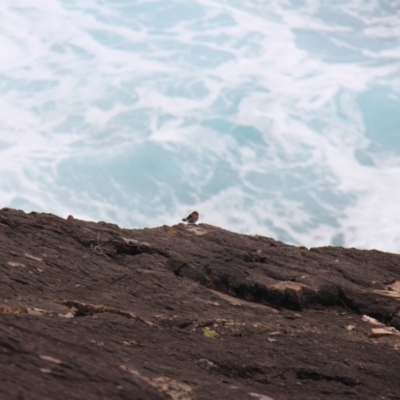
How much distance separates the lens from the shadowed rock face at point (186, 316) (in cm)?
523

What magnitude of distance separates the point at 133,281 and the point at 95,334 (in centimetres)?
233

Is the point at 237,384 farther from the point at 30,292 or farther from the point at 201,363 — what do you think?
the point at 30,292

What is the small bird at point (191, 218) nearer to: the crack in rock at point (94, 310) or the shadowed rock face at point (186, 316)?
the shadowed rock face at point (186, 316)

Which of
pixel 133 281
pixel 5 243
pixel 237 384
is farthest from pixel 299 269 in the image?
pixel 237 384

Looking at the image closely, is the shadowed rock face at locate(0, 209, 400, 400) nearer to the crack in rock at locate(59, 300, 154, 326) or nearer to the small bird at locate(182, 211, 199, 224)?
the crack in rock at locate(59, 300, 154, 326)

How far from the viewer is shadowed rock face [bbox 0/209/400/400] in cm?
523

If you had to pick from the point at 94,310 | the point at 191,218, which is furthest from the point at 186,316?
the point at 191,218

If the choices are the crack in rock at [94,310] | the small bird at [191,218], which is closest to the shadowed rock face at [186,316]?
the crack in rock at [94,310]

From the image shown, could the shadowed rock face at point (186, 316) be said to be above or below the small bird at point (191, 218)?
below

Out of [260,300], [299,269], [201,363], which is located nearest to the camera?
[201,363]

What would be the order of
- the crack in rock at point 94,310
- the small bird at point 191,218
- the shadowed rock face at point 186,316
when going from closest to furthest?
the shadowed rock face at point 186,316 < the crack in rock at point 94,310 < the small bird at point 191,218

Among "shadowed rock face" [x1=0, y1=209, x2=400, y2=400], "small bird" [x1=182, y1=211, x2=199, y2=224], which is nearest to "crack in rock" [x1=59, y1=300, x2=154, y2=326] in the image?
"shadowed rock face" [x1=0, y1=209, x2=400, y2=400]

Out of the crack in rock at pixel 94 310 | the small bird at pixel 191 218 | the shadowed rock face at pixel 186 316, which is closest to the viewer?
the shadowed rock face at pixel 186 316

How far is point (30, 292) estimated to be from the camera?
24.5 feet
